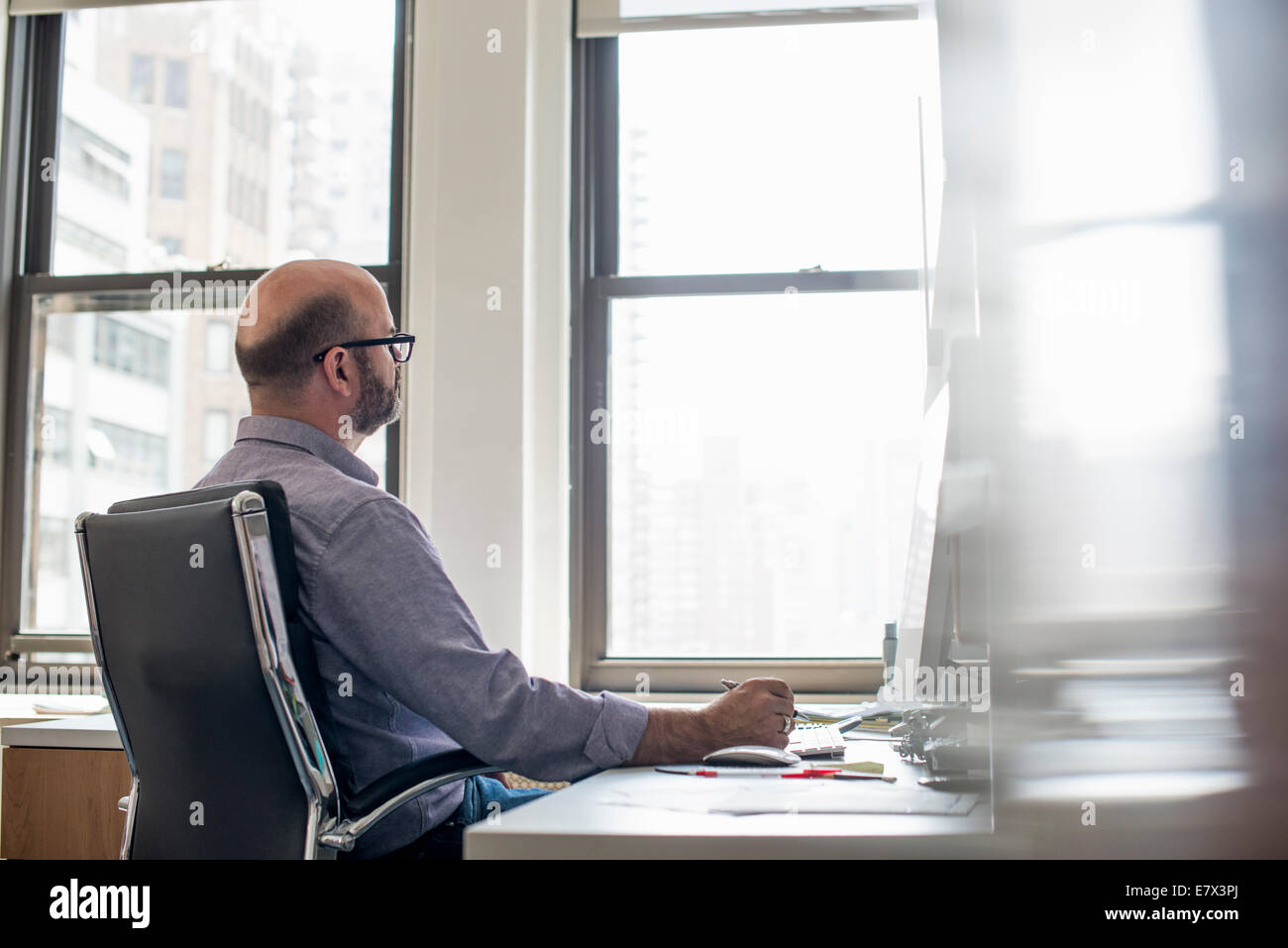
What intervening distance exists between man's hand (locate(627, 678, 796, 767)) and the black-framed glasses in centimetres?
63

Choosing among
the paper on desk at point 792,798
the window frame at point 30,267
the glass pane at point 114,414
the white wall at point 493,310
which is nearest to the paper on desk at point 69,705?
the window frame at point 30,267

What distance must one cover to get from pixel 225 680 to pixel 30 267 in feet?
8.45

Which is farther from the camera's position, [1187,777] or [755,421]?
[755,421]

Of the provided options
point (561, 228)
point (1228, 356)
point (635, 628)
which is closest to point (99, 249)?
point (561, 228)

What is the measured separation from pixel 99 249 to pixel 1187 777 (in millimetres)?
3181

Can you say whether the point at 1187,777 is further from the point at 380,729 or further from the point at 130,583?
the point at 130,583

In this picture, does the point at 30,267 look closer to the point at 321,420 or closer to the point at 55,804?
the point at 55,804

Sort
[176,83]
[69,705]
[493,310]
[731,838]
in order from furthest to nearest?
[176,83]
[493,310]
[69,705]
[731,838]

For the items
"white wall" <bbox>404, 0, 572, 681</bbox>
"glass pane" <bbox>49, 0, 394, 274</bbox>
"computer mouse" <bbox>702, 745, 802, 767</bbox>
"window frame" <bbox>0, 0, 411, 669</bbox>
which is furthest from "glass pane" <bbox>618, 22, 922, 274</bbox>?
"computer mouse" <bbox>702, 745, 802, 767</bbox>

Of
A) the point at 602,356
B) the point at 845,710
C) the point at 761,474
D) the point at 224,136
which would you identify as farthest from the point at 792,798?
the point at 224,136

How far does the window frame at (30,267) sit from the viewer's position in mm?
2928

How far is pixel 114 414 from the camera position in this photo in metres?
3.01

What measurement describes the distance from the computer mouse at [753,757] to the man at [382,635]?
Answer: 0.08 ft

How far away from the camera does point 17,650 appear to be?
292 cm
